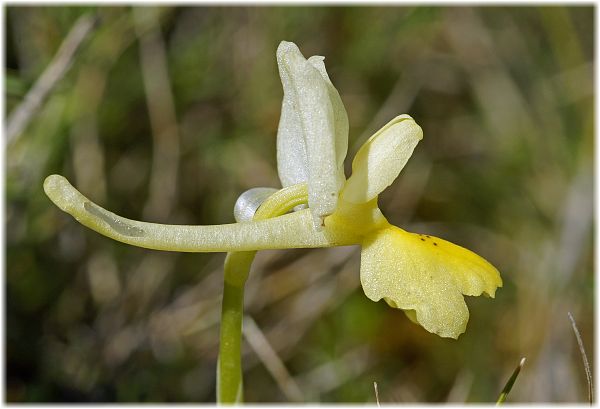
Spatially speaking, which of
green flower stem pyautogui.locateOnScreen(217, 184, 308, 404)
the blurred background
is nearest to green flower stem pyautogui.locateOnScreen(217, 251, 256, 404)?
green flower stem pyautogui.locateOnScreen(217, 184, 308, 404)

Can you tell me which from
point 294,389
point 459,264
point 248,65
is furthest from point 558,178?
point 459,264

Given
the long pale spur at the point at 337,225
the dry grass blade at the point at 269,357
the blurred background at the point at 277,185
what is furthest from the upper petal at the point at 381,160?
the blurred background at the point at 277,185

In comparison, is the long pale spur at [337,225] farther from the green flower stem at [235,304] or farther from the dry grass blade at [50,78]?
the dry grass blade at [50,78]

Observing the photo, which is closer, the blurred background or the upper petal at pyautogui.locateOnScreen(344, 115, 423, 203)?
the upper petal at pyautogui.locateOnScreen(344, 115, 423, 203)

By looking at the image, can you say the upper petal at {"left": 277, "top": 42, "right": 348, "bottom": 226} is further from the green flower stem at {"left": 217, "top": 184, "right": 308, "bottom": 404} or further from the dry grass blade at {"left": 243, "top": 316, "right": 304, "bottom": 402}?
the dry grass blade at {"left": 243, "top": 316, "right": 304, "bottom": 402}

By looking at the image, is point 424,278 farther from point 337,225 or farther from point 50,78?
point 50,78

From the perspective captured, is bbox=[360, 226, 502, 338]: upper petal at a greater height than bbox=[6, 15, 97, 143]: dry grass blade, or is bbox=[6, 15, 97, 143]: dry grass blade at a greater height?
bbox=[6, 15, 97, 143]: dry grass blade

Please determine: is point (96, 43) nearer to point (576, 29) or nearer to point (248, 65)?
point (248, 65)

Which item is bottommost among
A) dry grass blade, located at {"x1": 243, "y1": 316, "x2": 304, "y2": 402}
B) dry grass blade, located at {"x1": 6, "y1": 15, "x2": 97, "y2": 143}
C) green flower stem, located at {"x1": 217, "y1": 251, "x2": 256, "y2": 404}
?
dry grass blade, located at {"x1": 243, "y1": 316, "x2": 304, "y2": 402}
